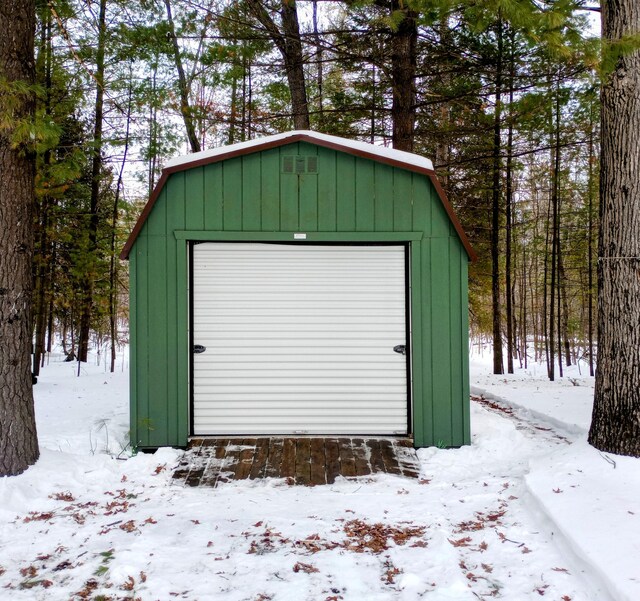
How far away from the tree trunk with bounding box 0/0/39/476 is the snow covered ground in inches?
13.4

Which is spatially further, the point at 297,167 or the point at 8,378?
the point at 297,167

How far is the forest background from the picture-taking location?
7527mm

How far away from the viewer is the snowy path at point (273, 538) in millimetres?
2445

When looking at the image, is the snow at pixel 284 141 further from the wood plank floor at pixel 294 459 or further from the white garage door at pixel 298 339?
the wood plank floor at pixel 294 459

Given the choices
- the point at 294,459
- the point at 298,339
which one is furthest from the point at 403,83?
the point at 294,459

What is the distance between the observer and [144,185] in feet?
40.0

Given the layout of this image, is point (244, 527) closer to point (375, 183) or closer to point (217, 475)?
point (217, 475)

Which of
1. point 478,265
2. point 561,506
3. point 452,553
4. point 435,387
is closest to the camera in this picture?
point 452,553

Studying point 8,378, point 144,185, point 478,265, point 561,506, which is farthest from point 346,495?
point 144,185

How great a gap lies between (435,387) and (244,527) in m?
2.50

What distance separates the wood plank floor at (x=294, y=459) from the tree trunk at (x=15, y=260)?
4.33 ft

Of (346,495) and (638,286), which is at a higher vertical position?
(638,286)

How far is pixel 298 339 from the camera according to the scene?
5.18 meters

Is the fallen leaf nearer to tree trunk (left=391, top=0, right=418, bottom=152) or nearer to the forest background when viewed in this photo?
the forest background
